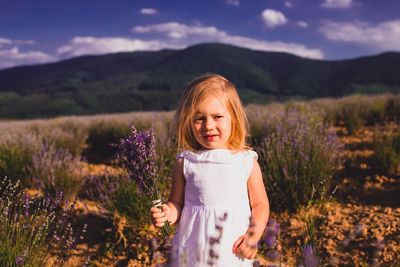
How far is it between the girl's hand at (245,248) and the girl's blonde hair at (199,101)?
0.54 m

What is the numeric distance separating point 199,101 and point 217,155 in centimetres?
31

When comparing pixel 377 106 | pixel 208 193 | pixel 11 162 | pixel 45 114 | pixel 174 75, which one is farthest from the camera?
pixel 174 75

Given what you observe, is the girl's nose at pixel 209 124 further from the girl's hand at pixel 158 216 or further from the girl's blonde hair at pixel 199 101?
the girl's hand at pixel 158 216

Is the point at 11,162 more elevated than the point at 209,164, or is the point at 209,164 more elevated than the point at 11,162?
the point at 209,164

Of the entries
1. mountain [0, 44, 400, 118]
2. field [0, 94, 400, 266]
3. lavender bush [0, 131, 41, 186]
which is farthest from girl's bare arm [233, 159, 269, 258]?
mountain [0, 44, 400, 118]

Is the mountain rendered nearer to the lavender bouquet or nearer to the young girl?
the young girl

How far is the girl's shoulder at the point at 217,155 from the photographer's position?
58.4 inches

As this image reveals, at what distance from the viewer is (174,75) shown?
5896 inches

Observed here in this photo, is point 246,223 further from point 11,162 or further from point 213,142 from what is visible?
point 11,162

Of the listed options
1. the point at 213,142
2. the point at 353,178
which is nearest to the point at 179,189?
the point at 213,142

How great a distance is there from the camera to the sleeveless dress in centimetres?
134

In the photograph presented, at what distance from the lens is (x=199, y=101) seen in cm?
149

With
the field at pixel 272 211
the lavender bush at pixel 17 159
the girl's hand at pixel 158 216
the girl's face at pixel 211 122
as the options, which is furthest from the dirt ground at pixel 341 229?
the lavender bush at pixel 17 159

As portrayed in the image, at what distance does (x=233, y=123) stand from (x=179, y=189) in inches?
19.4
